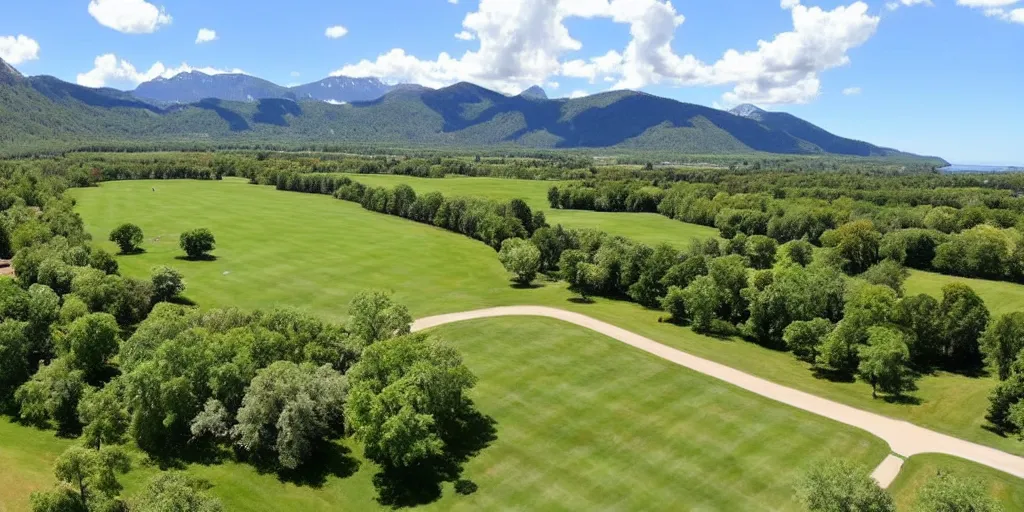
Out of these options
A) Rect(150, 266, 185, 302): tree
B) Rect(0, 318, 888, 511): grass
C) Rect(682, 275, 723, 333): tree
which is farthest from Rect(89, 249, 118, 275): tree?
Rect(682, 275, 723, 333): tree

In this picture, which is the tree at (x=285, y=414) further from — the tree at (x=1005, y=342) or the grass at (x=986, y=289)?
the grass at (x=986, y=289)

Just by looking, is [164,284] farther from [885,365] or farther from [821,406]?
[885,365]

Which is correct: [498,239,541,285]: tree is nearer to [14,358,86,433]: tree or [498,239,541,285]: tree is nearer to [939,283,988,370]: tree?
[939,283,988,370]: tree

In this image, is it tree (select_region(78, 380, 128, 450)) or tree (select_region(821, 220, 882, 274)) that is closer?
tree (select_region(78, 380, 128, 450))

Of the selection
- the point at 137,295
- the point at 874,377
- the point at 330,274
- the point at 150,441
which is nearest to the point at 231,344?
the point at 150,441

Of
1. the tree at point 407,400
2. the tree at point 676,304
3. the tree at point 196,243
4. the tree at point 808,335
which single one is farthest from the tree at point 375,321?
the tree at point 196,243

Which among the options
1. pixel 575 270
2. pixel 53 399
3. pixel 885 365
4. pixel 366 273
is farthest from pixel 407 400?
pixel 366 273
